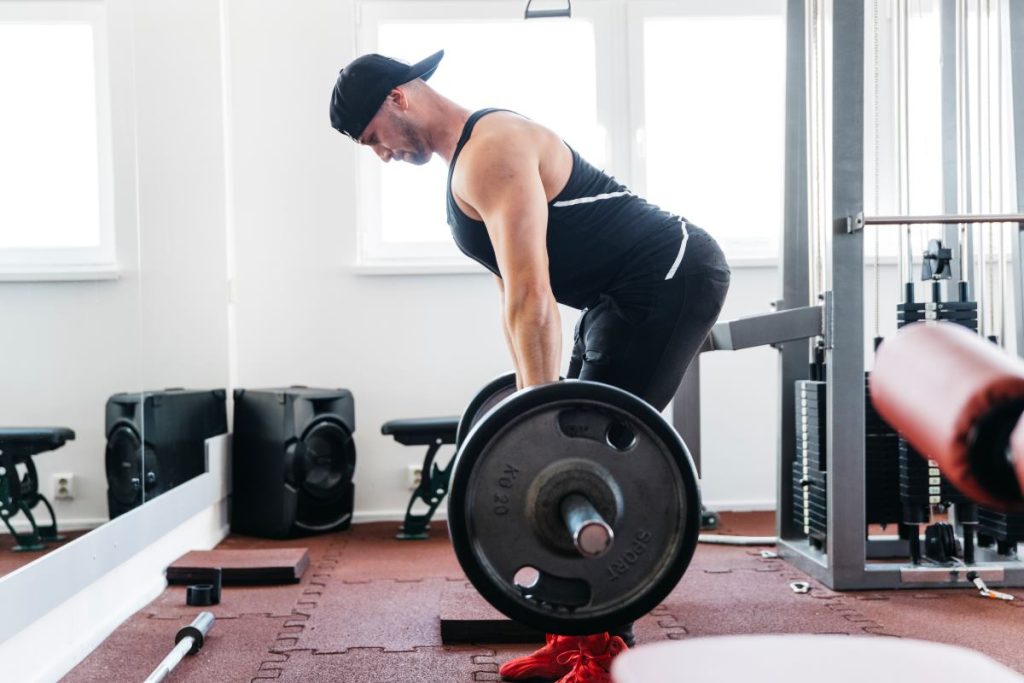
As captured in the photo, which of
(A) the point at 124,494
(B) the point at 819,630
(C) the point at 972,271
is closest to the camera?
(B) the point at 819,630

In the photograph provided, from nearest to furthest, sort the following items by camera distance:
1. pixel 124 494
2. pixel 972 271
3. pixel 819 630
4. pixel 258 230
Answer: pixel 819 630
pixel 124 494
pixel 972 271
pixel 258 230

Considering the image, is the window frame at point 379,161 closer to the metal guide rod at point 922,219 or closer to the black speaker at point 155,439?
the black speaker at point 155,439

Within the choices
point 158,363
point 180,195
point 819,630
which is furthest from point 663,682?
point 180,195

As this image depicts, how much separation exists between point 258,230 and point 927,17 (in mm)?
3086

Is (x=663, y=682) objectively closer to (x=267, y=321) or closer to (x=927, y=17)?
(x=267, y=321)

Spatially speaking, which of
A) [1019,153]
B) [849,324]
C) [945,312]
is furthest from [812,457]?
[1019,153]

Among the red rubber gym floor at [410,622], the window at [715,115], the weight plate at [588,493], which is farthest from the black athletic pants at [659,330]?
the window at [715,115]

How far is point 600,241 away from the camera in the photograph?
6.17 ft

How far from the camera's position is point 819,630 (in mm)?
2465

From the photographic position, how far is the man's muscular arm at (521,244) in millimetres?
1628

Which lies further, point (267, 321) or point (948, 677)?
point (267, 321)

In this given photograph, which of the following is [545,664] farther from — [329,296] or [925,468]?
[329,296]

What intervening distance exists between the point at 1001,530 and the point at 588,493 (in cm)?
199

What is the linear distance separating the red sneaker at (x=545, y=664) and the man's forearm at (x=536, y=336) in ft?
2.40
